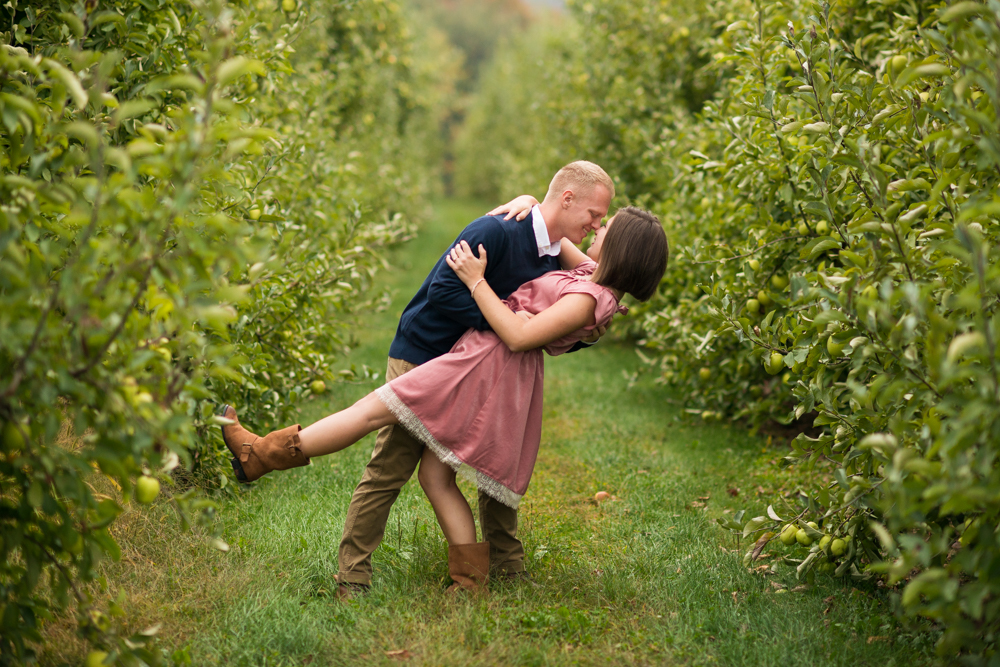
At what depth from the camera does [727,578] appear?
337 centimetres

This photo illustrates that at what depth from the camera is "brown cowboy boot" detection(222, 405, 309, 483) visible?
2.95 meters

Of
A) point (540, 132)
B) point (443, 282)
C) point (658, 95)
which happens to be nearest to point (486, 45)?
point (540, 132)

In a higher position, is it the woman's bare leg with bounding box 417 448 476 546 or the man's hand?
the man's hand

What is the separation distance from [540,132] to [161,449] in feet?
43.8

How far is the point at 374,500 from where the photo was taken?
3.13 meters

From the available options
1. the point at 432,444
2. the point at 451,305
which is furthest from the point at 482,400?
the point at 451,305

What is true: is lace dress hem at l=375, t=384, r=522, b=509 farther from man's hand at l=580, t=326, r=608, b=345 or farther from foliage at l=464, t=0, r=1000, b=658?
foliage at l=464, t=0, r=1000, b=658

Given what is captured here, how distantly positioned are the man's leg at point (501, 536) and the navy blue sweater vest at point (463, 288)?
710 mm

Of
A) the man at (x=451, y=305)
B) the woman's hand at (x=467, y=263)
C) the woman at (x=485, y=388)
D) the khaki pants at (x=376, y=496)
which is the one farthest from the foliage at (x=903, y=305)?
the khaki pants at (x=376, y=496)

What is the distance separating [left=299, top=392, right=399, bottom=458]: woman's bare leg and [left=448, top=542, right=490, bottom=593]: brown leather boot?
63 centimetres

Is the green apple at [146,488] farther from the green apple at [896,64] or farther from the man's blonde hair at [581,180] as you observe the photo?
the green apple at [896,64]

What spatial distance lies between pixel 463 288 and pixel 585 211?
0.59m

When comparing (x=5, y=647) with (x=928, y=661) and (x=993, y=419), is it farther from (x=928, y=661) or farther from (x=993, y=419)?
(x=928, y=661)

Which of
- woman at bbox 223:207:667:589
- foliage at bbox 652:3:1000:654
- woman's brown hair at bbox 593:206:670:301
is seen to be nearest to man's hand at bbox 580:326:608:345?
woman at bbox 223:207:667:589
